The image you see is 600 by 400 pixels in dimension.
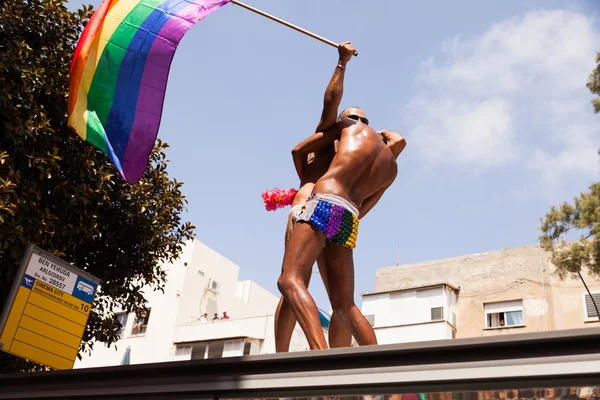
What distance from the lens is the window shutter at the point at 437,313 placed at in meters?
28.3

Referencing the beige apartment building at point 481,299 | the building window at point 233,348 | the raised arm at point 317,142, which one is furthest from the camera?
the building window at point 233,348

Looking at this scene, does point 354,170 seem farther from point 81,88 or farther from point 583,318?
point 583,318

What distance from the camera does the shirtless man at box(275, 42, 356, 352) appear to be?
4.68 metres

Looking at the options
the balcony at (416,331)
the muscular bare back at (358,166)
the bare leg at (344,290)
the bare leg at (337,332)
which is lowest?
the bare leg at (337,332)

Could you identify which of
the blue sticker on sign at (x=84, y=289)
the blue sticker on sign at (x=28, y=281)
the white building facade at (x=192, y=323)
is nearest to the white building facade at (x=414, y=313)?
the white building facade at (x=192, y=323)

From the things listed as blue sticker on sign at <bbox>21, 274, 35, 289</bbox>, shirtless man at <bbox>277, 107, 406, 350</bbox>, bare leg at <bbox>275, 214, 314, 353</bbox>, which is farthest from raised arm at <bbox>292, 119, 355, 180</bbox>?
blue sticker on sign at <bbox>21, 274, 35, 289</bbox>

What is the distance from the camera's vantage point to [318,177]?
512cm

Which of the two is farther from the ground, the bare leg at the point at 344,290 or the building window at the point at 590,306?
the building window at the point at 590,306

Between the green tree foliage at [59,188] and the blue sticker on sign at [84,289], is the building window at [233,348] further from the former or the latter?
the blue sticker on sign at [84,289]

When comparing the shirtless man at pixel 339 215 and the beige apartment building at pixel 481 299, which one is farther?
the beige apartment building at pixel 481 299

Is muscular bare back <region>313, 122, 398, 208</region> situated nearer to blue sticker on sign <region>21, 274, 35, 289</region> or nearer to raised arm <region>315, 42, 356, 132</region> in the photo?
raised arm <region>315, 42, 356, 132</region>

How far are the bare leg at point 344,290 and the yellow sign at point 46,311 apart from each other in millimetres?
3015

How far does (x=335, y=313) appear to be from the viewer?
15.5 feet

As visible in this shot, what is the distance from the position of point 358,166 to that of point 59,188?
263 inches
